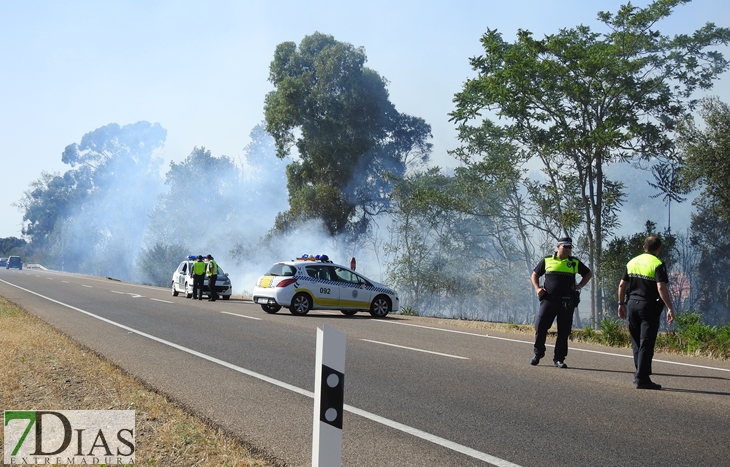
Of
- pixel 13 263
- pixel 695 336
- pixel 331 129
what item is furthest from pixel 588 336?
pixel 13 263

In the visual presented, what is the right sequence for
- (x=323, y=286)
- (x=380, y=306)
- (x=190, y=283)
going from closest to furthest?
(x=323, y=286)
(x=380, y=306)
(x=190, y=283)

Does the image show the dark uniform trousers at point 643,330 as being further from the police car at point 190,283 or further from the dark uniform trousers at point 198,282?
the police car at point 190,283

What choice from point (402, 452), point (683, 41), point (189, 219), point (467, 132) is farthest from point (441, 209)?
point (189, 219)

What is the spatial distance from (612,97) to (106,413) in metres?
29.4

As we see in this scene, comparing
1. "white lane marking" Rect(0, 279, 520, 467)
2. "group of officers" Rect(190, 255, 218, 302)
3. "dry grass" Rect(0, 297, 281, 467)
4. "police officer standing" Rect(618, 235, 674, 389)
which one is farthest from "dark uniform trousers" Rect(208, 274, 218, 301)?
"police officer standing" Rect(618, 235, 674, 389)

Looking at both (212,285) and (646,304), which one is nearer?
(646,304)

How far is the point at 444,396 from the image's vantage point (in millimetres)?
9344

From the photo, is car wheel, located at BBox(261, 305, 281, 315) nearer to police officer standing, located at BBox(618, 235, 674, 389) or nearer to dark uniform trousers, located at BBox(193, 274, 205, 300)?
dark uniform trousers, located at BBox(193, 274, 205, 300)

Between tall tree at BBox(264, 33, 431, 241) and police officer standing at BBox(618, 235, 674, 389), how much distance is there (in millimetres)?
43504

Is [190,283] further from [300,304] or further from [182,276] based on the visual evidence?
[300,304]

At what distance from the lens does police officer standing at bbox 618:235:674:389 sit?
1015cm

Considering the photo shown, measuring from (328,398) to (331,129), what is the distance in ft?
170

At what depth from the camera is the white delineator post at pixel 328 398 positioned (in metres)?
4.36

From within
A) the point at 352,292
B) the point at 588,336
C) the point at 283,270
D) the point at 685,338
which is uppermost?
the point at 283,270
